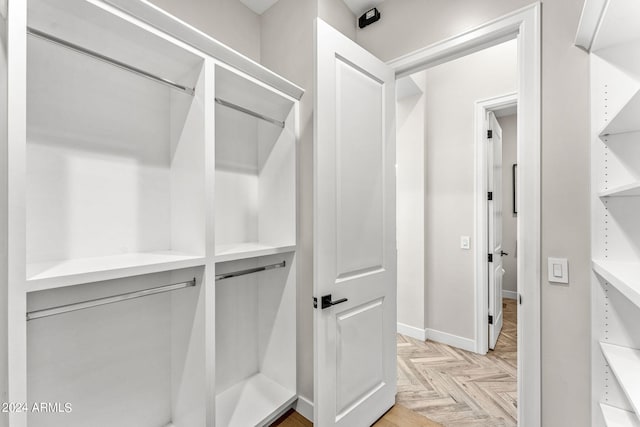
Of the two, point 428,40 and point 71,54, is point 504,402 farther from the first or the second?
point 71,54

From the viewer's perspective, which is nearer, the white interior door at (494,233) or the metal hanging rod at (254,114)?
the metal hanging rod at (254,114)

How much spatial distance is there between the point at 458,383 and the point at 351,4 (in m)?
2.92

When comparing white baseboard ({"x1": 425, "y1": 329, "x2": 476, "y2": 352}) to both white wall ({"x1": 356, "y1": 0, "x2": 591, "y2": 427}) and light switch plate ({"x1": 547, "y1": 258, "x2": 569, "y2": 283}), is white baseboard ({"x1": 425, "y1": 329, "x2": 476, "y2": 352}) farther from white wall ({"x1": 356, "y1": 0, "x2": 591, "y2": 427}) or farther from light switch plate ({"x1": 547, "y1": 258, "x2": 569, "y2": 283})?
light switch plate ({"x1": 547, "y1": 258, "x2": 569, "y2": 283})

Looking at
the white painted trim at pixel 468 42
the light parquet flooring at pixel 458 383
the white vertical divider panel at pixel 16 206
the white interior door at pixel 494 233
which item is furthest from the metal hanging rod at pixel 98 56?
the white interior door at pixel 494 233

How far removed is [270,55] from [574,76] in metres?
1.77

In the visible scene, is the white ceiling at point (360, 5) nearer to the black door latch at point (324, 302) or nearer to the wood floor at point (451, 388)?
the black door latch at point (324, 302)

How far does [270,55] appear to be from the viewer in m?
2.10

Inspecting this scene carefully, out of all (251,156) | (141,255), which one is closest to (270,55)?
(251,156)

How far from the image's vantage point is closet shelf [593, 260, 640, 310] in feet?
2.91

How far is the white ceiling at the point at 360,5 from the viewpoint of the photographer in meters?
2.00

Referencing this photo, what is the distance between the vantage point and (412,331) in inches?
125

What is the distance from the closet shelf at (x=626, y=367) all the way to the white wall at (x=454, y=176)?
1.61 metres

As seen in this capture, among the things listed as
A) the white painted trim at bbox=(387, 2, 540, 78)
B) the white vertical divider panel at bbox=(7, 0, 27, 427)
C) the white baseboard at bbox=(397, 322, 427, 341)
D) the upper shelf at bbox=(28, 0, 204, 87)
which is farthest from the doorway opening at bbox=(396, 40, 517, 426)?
the white vertical divider panel at bbox=(7, 0, 27, 427)

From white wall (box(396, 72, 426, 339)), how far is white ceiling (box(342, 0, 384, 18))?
112cm
